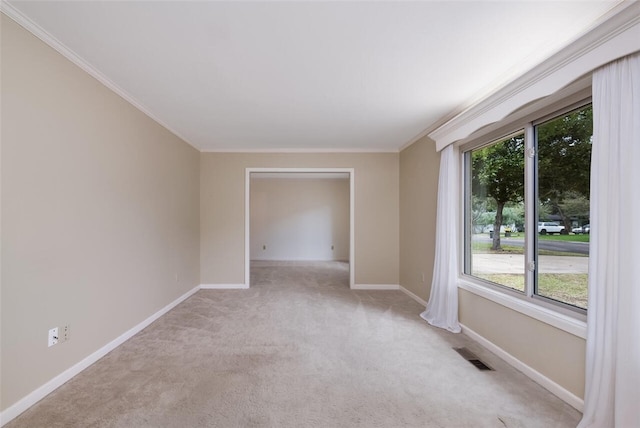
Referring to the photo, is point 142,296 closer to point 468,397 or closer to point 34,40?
point 34,40

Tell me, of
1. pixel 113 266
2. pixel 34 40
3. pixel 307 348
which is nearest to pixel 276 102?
pixel 34 40

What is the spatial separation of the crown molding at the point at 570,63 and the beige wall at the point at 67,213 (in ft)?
11.3

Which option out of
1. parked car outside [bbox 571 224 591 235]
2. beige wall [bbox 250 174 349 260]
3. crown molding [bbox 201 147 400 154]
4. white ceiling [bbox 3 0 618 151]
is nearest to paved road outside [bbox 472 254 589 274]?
parked car outside [bbox 571 224 591 235]

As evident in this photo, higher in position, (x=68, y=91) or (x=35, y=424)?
→ (x=68, y=91)

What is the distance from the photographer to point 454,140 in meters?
2.84

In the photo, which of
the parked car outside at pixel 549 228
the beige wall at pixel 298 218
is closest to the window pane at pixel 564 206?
the parked car outside at pixel 549 228

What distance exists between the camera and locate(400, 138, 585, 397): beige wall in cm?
178

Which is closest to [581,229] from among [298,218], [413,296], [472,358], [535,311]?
[535,311]

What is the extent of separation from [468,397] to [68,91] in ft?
12.2

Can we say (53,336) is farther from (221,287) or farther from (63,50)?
(221,287)

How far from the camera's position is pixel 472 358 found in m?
2.30

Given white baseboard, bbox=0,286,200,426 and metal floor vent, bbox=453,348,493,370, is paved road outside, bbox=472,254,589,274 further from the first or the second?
white baseboard, bbox=0,286,200,426

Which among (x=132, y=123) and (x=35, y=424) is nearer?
(x=35, y=424)

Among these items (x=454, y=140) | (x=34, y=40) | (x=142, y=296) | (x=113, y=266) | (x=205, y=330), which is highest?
(x=34, y=40)
